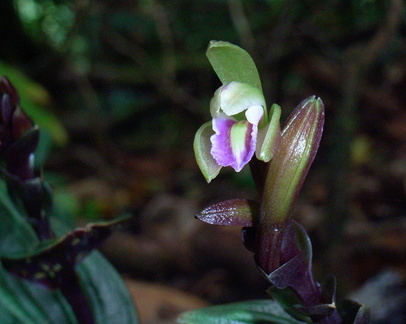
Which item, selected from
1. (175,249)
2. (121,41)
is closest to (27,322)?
(175,249)

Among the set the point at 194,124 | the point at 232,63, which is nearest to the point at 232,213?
the point at 232,63

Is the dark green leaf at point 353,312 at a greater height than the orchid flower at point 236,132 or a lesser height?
lesser

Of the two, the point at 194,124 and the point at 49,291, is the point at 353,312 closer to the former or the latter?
the point at 49,291

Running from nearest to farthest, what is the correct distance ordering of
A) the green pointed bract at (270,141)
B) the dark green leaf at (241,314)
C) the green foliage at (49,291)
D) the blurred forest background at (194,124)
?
1. the green pointed bract at (270,141)
2. the dark green leaf at (241,314)
3. the green foliage at (49,291)
4. the blurred forest background at (194,124)

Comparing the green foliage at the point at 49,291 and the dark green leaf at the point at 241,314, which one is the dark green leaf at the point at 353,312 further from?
the green foliage at the point at 49,291

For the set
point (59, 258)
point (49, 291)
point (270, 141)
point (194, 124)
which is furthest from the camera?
point (194, 124)

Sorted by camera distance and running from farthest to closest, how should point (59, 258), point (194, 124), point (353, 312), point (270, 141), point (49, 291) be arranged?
point (194, 124) < point (49, 291) < point (59, 258) < point (353, 312) < point (270, 141)

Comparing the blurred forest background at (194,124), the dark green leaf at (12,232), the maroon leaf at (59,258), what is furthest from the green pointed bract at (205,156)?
the dark green leaf at (12,232)

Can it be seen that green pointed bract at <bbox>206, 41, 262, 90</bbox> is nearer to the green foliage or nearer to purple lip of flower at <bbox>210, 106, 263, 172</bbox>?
purple lip of flower at <bbox>210, 106, 263, 172</bbox>
